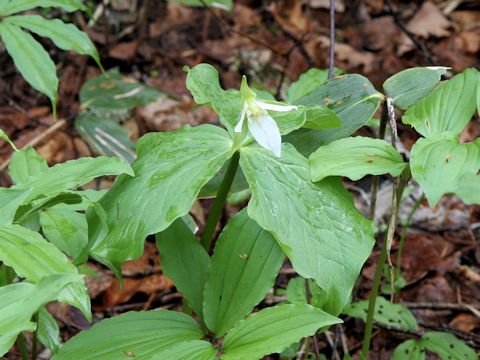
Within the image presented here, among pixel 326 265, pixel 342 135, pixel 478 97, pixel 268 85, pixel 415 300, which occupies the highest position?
pixel 478 97

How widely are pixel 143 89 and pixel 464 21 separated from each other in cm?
245

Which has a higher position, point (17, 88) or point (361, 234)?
point (361, 234)

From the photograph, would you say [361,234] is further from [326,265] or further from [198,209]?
[198,209]

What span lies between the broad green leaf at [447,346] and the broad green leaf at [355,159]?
2.28ft

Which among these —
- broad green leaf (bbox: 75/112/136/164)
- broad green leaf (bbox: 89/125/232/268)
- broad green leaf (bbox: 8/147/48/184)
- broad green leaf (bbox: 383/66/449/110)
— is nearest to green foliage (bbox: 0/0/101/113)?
broad green leaf (bbox: 8/147/48/184)

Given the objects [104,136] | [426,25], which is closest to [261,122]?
[104,136]

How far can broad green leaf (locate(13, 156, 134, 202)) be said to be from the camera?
4.49 feet

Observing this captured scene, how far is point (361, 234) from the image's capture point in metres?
1.46

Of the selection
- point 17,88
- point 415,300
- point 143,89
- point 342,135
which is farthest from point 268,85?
point 342,135

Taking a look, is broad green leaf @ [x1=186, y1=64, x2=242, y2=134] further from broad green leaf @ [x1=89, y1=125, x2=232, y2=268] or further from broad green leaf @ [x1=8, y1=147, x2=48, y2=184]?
broad green leaf @ [x1=8, y1=147, x2=48, y2=184]

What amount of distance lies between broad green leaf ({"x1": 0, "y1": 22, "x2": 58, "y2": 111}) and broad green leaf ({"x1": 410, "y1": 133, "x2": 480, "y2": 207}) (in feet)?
3.80

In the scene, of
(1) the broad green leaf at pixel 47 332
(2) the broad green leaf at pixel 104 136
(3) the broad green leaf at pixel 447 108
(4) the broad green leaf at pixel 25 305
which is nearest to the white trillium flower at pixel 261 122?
(3) the broad green leaf at pixel 447 108

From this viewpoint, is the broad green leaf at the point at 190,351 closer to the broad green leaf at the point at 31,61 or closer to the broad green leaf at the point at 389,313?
the broad green leaf at the point at 389,313

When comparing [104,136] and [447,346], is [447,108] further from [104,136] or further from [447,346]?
[104,136]
